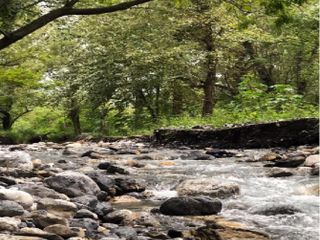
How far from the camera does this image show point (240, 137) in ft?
38.0

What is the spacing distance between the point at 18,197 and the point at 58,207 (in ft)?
1.36

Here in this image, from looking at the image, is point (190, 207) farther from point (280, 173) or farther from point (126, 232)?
point (280, 173)

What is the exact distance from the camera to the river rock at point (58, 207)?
4.64 metres

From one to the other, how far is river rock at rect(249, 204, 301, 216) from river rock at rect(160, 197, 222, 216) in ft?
1.33

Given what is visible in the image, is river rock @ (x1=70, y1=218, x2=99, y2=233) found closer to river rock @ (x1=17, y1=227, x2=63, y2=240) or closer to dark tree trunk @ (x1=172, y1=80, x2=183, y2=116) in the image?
river rock @ (x1=17, y1=227, x2=63, y2=240)

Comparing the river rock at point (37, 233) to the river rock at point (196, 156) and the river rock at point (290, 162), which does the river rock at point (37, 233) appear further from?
the river rock at point (196, 156)

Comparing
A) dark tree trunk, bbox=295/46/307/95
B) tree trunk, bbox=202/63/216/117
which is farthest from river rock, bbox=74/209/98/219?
dark tree trunk, bbox=295/46/307/95

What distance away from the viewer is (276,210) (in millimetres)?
4895

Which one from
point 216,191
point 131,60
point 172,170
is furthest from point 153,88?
point 216,191

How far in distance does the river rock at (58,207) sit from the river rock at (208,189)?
1621 millimetres

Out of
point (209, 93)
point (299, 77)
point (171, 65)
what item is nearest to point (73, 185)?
point (171, 65)

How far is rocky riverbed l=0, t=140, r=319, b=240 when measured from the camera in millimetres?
4043

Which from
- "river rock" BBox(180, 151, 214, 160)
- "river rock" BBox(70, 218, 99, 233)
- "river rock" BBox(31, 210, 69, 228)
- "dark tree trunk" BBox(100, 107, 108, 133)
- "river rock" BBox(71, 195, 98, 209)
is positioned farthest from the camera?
"dark tree trunk" BBox(100, 107, 108, 133)

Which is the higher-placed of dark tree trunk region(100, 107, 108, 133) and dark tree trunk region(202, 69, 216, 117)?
dark tree trunk region(202, 69, 216, 117)
